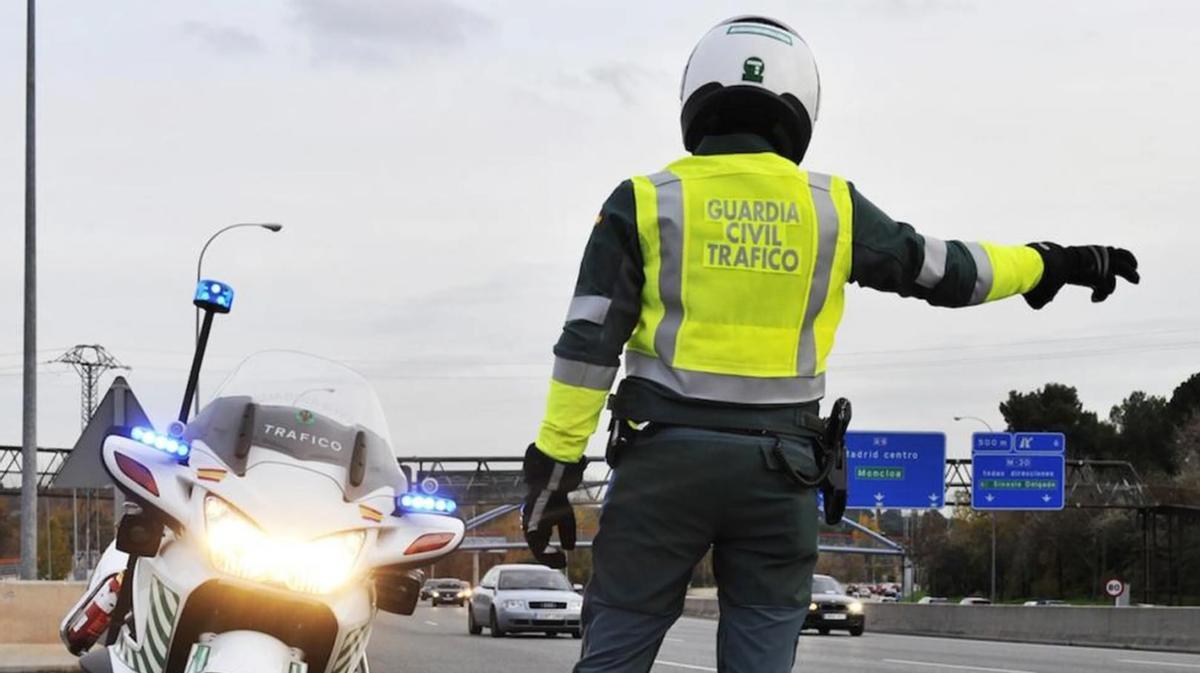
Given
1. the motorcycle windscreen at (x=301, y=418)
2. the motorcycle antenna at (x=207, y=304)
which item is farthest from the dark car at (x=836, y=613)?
the motorcycle windscreen at (x=301, y=418)

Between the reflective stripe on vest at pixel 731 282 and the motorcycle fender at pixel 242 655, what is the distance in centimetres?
107

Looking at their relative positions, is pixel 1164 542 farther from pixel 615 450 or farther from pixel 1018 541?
pixel 615 450

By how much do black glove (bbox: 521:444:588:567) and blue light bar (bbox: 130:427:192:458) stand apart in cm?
105

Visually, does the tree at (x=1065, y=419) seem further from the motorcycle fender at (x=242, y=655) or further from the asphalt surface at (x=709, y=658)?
the motorcycle fender at (x=242, y=655)

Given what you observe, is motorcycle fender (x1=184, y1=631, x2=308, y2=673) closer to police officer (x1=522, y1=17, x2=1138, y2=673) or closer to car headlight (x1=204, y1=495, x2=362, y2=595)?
car headlight (x1=204, y1=495, x2=362, y2=595)

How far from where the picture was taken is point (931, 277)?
446 centimetres

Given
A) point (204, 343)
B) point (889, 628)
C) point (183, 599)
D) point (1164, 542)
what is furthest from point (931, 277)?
point (1164, 542)

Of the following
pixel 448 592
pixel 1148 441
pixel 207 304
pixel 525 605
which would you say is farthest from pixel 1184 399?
pixel 207 304

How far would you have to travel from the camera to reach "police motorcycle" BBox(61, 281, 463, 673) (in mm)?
4398

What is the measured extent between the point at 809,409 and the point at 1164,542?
9017 cm

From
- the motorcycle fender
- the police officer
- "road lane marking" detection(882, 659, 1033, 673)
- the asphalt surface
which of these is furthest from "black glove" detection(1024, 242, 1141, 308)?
"road lane marking" detection(882, 659, 1033, 673)

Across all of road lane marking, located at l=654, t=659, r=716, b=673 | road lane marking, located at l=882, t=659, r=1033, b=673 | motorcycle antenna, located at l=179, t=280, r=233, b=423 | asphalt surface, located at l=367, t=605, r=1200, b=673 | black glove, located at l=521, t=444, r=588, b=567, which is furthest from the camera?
asphalt surface, located at l=367, t=605, r=1200, b=673

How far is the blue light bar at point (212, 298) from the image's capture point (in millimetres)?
6191

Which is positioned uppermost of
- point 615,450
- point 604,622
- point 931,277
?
point 931,277
